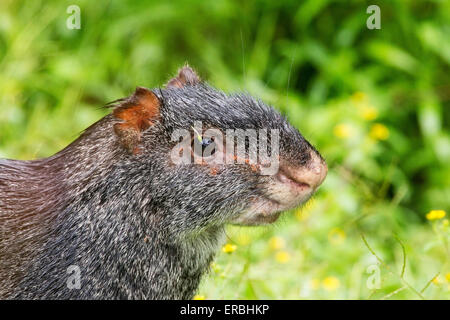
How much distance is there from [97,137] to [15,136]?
290 centimetres

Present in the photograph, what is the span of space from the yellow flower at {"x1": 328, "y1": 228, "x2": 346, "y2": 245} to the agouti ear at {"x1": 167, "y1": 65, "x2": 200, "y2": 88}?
2035 millimetres

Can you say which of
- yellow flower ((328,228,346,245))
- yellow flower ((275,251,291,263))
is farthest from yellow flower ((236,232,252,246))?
yellow flower ((328,228,346,245))

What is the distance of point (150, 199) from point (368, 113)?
3320mm

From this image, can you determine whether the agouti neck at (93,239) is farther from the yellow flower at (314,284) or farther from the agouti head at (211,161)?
the yellow flower at (314,284)

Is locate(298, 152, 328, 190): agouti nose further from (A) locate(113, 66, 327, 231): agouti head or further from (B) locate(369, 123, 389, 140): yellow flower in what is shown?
(B) locate(369, 123, 389, 140): yellow flower

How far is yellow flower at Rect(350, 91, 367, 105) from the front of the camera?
676cm

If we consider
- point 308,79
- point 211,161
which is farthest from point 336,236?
point 211,161

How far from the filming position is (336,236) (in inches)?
236

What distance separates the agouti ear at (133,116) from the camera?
144 inches

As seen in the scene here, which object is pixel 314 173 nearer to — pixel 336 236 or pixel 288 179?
pixel 288 179

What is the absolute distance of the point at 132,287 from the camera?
3.64m

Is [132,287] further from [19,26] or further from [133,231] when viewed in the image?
[19,26]
